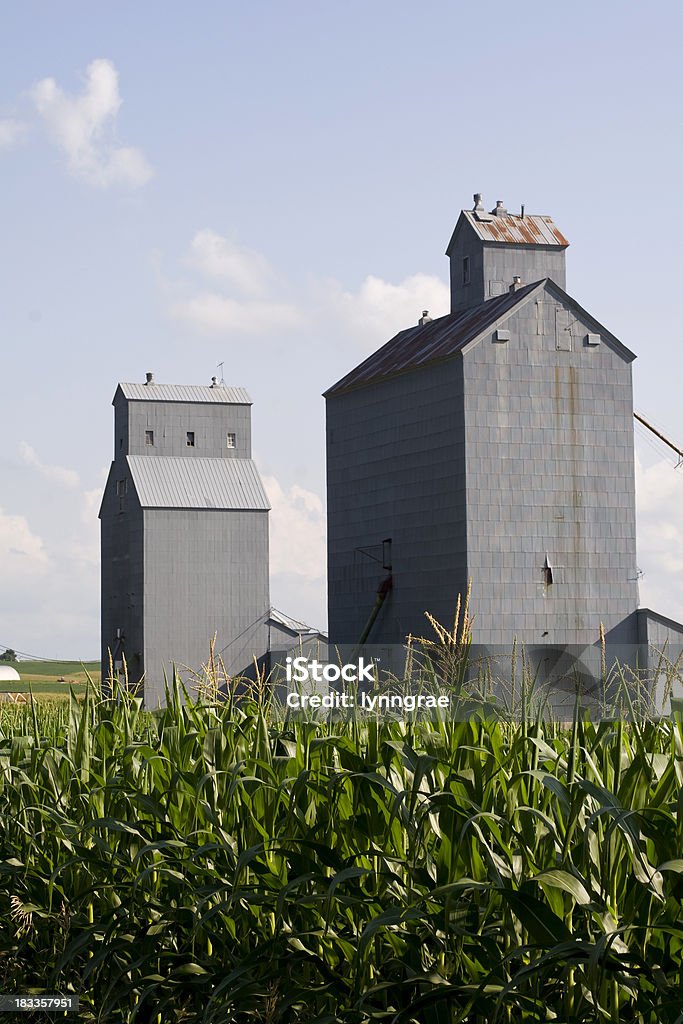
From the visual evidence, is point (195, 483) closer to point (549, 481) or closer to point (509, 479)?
point (509, 479)

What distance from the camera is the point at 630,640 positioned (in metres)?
31.0

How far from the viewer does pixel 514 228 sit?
3522 cm

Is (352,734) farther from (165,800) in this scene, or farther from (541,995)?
(541,995)

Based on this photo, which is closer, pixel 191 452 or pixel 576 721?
pixel 576 721

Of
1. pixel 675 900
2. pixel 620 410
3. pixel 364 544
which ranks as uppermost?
pixel 620 410

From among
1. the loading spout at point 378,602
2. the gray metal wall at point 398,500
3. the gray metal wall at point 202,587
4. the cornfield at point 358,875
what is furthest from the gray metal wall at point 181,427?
the cornfield at point 358,875

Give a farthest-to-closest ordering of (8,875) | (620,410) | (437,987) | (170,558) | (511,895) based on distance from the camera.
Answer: (170,558) → (620,410) → (8,875) → (437,987) → (511,895)

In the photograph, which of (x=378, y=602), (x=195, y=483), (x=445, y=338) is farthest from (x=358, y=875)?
(x=195, y=483)

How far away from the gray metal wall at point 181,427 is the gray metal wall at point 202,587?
2.81m

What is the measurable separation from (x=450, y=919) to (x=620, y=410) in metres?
29.4

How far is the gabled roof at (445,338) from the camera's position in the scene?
30797 mm

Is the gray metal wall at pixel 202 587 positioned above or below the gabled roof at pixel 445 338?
below

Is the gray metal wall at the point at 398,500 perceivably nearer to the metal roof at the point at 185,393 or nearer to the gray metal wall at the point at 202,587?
the gray metal wall at the point at 202,587

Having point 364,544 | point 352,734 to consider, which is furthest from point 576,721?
point 364,544
